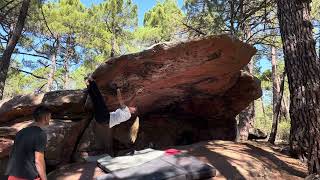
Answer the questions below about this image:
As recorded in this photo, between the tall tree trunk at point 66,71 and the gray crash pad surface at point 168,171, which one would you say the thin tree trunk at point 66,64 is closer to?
the tall tree trunk at point 66,71

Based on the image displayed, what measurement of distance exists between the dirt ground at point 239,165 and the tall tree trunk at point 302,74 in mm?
394

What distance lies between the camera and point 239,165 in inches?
214

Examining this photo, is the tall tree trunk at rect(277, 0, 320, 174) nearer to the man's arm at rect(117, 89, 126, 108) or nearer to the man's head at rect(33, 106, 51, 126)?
the man's arm at rect(117, 89, 126, 108)

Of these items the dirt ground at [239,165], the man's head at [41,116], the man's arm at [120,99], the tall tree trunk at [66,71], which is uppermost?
the tall tree trunk at [66,71]

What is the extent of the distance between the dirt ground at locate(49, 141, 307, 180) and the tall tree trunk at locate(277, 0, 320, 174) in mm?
394

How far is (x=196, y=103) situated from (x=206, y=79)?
1.20 meters

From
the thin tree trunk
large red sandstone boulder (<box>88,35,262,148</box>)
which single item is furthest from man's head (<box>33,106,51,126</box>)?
the thin tree trunk

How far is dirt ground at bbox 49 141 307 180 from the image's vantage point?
5.18 metres

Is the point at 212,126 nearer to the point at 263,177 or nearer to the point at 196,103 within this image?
the point at 196,103

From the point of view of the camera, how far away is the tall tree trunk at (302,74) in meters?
5.18

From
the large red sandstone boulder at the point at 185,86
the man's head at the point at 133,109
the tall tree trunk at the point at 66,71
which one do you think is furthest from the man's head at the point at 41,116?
the tall tree trunk at the point at 66,71

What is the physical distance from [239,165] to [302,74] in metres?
1.57

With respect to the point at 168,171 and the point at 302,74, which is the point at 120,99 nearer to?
the point at 168,171

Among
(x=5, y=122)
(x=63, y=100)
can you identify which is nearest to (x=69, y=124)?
(x=63, y=100)
